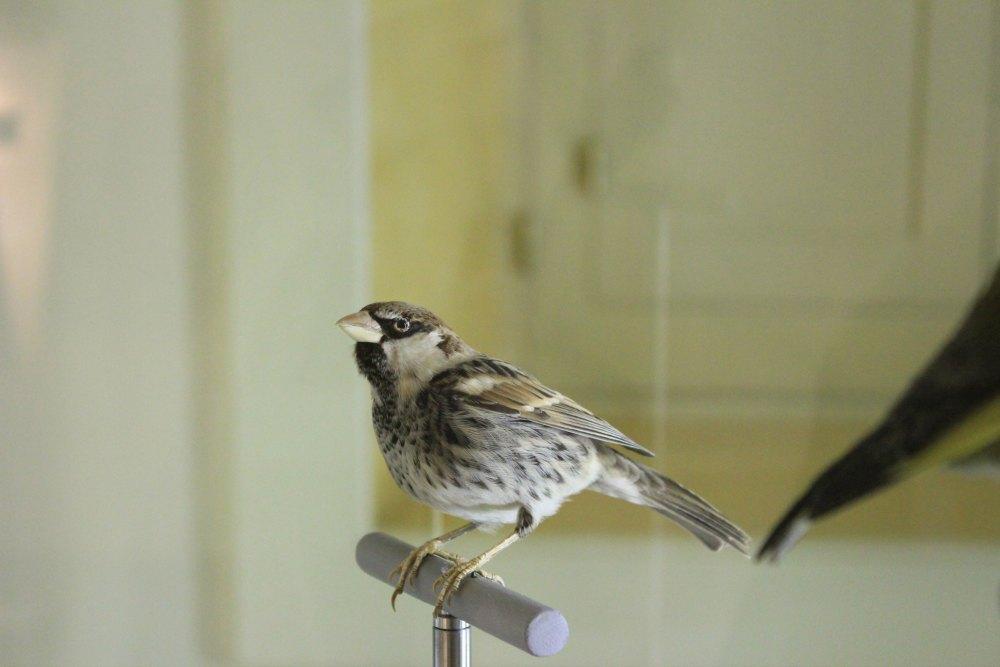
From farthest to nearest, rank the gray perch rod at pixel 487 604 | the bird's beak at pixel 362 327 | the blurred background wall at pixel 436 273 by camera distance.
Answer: the blurred background wall at pixel 436 273 → the bird's beak at pixel 362 327 → the gray perch rod at pixel 487 604

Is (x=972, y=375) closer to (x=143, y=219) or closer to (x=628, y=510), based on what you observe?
(x=628, y=510)

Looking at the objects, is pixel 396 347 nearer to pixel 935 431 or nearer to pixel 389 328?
pixel 389 328

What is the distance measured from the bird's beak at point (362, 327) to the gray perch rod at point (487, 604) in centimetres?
16

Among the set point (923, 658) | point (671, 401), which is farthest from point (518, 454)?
point (923, 658)

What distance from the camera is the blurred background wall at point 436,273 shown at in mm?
1127

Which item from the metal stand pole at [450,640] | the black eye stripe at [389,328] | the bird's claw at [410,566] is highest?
the black eye stripe at [389,328]

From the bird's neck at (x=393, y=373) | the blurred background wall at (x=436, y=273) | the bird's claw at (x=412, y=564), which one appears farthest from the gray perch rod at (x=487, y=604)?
the blurred background wall at (x=436, y=273)

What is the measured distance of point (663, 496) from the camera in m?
0.74

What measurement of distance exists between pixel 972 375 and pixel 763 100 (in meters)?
0.84

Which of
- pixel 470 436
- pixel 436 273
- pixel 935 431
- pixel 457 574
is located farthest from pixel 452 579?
pixel 436 273

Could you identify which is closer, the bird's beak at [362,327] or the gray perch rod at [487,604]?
the gray perch rod at [487,604]

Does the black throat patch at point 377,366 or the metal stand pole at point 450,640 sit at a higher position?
the black throat patch at point 377,366

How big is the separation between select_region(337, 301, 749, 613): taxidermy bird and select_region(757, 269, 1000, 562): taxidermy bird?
0.28m

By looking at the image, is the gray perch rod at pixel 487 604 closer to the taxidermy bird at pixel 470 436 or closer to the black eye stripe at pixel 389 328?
the taxidermy bird at pixel 470 436
